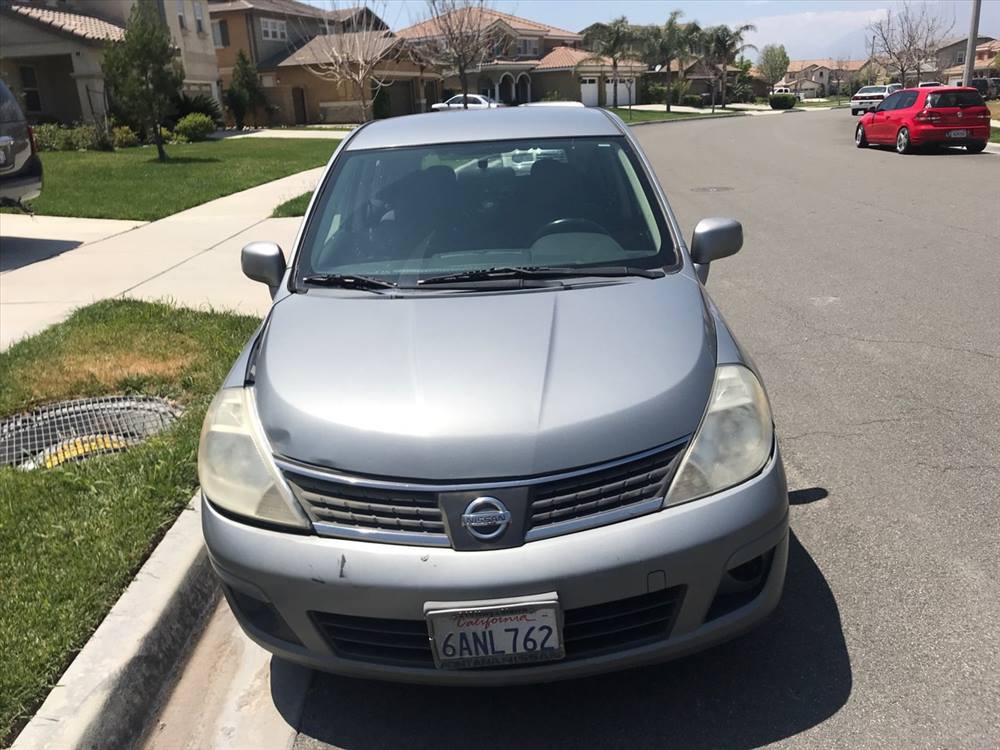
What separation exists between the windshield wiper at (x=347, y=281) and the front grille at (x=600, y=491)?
1276 millimetres

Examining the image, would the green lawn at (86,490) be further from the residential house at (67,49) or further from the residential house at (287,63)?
the residential house at (287,63)

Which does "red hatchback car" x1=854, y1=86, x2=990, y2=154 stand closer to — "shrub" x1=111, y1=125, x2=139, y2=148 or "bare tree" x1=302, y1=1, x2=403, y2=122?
"bare tree" x1=302, y1=1, x2=403, y2=122

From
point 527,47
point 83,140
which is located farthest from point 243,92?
point 527,47

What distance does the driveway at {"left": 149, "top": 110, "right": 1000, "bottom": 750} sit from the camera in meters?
2.70

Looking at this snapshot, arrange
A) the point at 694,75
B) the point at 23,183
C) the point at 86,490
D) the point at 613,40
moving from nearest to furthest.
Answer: the point at 86,490 < the point at 23,183 < the point at 613,40 < the point at 694,75

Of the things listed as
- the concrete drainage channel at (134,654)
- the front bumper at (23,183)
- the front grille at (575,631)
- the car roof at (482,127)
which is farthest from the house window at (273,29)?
the front grille at (575,631)

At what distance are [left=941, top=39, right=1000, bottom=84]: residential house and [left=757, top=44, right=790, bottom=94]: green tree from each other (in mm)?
30328

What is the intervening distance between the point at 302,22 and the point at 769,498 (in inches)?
2137

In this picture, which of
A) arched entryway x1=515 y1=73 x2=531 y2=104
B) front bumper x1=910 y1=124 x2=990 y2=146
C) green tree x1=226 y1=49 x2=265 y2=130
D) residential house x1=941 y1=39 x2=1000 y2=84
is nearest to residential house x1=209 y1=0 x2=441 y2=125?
green tree x1=226 y1=49 x2=265 y2=130

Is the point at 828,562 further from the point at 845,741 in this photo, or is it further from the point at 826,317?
the point at 826,317

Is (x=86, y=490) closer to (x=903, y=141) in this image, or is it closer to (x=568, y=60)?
(x=903, y=141)

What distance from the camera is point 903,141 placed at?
68.3ft

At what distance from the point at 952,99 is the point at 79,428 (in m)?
20.8

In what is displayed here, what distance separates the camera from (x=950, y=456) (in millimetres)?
4348
